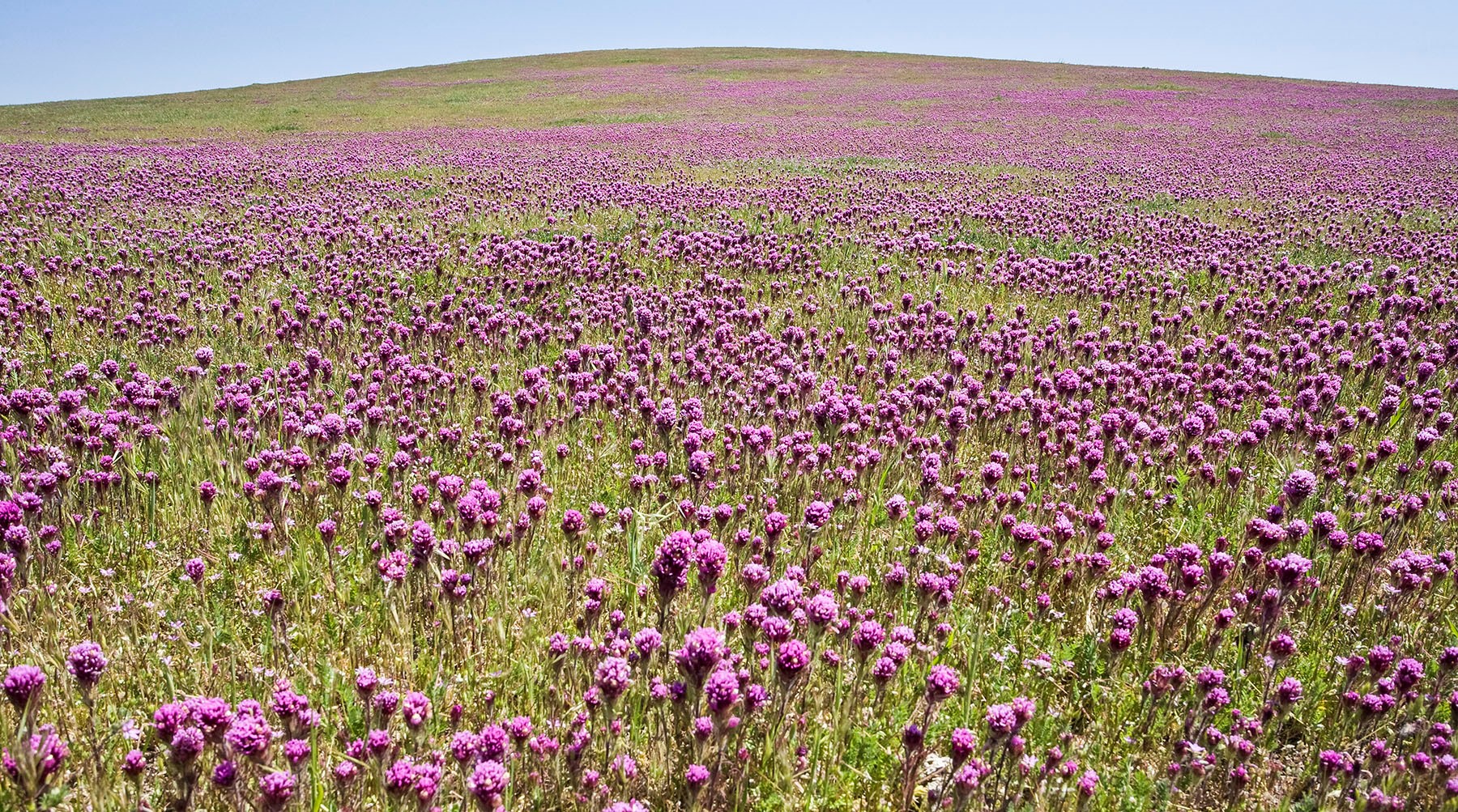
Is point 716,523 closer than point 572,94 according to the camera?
Yes

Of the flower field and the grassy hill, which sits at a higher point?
the grassy hill

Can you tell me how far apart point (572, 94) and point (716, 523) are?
62.6m

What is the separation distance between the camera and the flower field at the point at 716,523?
2986mm

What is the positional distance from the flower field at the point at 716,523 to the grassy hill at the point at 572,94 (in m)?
35.0

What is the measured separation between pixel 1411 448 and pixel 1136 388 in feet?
6.88

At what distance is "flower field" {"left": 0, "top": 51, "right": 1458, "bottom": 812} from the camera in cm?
299

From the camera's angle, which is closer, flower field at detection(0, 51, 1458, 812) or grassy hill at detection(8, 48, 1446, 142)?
flower field at detection(0, 51, 1458, 812)

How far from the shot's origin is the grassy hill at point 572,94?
4388 centimetres

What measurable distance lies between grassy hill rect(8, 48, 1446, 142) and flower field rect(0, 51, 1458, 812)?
35.0 meters

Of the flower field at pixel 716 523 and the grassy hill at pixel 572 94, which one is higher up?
the grassy hill at pixel 572 94

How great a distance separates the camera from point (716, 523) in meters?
4.68

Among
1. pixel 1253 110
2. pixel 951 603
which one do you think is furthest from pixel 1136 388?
pixel 1253 110

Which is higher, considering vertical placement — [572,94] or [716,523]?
[572,94]

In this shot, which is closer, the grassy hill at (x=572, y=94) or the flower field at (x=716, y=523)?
the flower field at (x=716, y=523)
